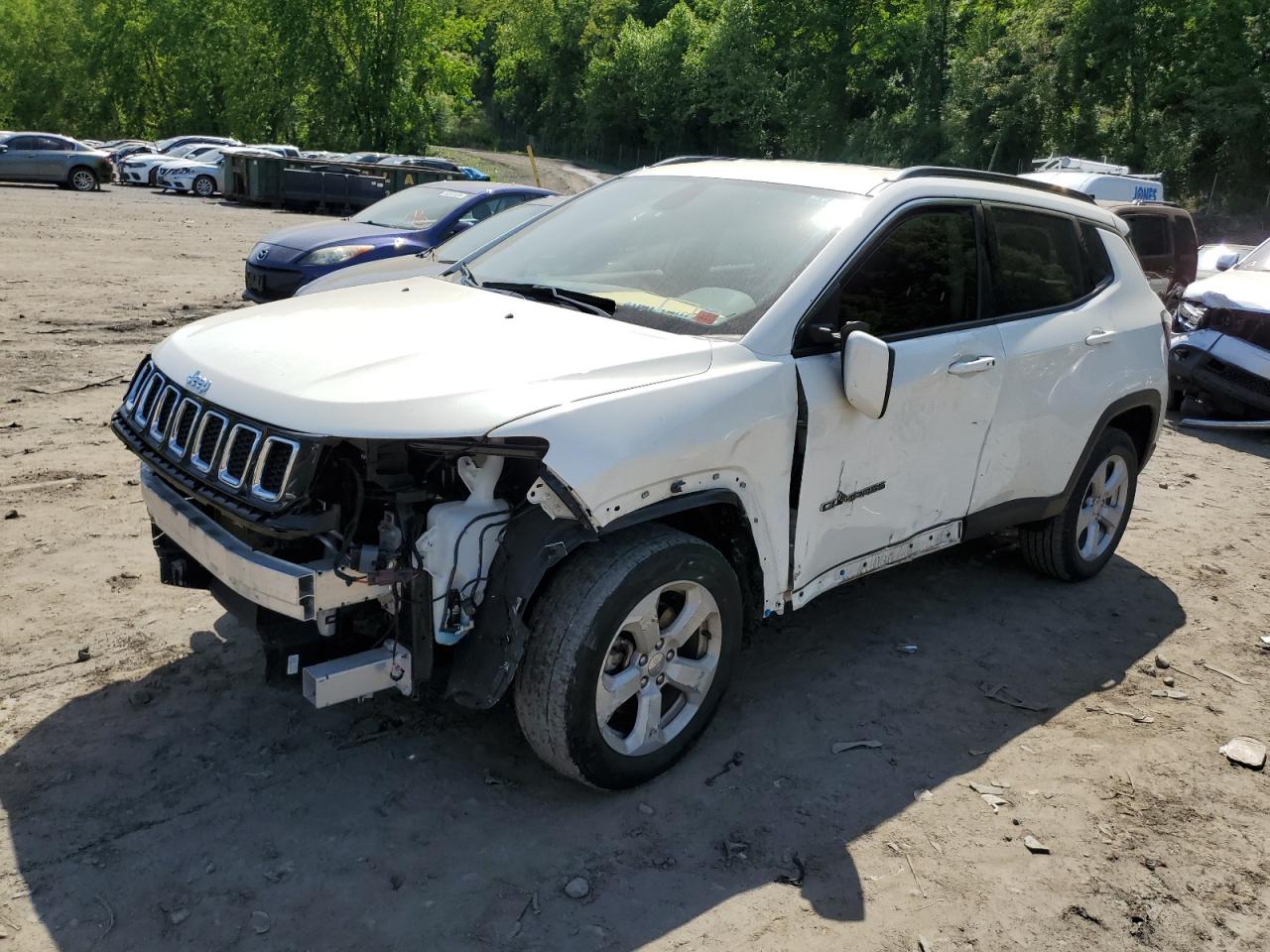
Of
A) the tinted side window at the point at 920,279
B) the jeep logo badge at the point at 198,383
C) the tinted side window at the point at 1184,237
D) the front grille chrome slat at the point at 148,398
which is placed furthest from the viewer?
the tinted side window at the point at 1184,237

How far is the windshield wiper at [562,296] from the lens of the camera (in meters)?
3.81

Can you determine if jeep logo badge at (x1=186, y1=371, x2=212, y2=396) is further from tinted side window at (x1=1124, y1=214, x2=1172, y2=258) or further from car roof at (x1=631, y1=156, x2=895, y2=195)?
tinted side window at (x1=1124, y1=214, x2=1172, y2=258)

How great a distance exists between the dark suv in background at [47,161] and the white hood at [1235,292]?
31.3 meters

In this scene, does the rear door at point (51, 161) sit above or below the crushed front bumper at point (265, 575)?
above

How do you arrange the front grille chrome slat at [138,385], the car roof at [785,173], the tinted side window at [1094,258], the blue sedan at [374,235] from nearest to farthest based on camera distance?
1. the front grille chrome slat at [138,385]
2. the car roof at [785,173]
3. the tinted side window at [1094,258]
4. the blue sedan at [374,235]

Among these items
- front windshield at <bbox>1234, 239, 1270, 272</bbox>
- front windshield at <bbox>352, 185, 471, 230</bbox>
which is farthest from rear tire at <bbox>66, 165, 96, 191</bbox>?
front windshield at <bbox>1234, 239, 1270, 272</bbox>

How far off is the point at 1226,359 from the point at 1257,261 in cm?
211

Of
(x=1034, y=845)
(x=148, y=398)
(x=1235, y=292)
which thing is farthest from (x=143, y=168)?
(x=1034, y=845)

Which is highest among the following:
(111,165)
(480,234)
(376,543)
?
(111,165)

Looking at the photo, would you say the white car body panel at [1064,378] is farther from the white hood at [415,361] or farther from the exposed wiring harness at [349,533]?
the exposed wiring harness at [349,533]

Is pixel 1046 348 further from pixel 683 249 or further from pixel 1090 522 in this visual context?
pixel 683 249

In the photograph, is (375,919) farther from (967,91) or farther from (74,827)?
(967,91)

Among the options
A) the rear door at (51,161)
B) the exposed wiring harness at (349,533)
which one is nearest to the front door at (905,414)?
the exposed wiring harness at (349,533)

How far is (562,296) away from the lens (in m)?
3.93
